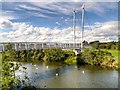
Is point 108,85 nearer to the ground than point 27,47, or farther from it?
nearer to the ground

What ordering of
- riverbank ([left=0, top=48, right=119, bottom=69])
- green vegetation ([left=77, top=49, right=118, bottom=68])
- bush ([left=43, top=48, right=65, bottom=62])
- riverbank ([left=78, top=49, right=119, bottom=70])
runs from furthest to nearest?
bush ([left=43, top=48, right=65, bottom=62]) < riverbank ([left=0, top=48, right=119, bottom=69]) < green vegetation ([left=77, top=49, right=118, bottom=68]) < riverbank ([left=78, top=49, right=119, bottom=70])

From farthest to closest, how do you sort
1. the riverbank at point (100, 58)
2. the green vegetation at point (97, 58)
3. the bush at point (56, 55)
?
the bush at point (56, 55)
the green vegetation at point (97, 58)
the riverbank at point (100, 58)

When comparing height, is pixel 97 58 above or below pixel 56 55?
below

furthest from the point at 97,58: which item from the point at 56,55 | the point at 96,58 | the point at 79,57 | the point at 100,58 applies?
the point at 56,55

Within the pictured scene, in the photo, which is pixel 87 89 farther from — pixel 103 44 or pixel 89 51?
pixel 103 44

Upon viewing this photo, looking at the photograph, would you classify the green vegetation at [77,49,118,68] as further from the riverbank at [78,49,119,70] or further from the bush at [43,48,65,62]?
the bush at [43,48,65,62]

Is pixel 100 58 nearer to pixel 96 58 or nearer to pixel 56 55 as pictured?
pixel 96 58

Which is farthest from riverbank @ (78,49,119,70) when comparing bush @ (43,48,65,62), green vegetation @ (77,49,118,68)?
bush @ (43,48,65,62)

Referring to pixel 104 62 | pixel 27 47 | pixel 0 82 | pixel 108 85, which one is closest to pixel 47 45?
pixel 27 47

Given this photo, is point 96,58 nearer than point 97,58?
No

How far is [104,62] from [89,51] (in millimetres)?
2903

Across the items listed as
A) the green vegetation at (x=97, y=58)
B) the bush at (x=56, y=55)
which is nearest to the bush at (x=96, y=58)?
the green vegetation at (x=97, y=58)

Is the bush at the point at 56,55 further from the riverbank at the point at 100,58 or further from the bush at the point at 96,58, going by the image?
the bush at the point at 96,58

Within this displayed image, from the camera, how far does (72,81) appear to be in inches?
744
